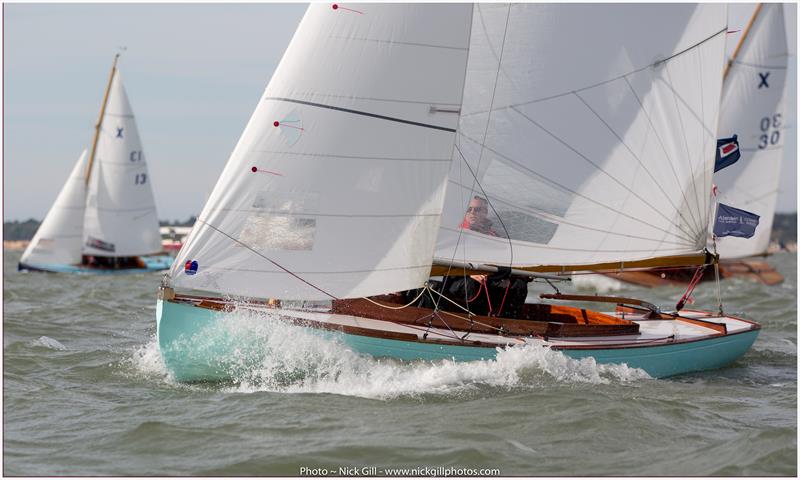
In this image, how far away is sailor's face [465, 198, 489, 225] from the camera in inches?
446

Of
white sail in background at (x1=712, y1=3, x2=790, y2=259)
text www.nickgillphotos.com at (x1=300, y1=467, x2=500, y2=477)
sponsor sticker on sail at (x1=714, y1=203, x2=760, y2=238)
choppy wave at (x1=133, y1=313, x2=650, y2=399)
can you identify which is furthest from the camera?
white sail in background at (x1=712, y1=3, x2=790, y2=259)

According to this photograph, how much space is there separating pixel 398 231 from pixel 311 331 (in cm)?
139

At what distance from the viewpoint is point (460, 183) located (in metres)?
11.2

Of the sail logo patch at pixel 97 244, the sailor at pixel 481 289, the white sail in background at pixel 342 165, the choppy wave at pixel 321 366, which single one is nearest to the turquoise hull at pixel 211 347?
the choppy wave at pixel 321 366

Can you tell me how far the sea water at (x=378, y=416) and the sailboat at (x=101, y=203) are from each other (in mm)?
22891

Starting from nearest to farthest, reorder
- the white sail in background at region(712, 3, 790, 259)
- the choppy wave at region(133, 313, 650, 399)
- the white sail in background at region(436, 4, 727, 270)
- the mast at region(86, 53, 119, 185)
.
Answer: the choppy wave at region(133, 313, 650, 399)
the white sail in background at region(436, 4, 727, 270)
the white sail in background at region(712, 3, 790, 259)
the mast at region(86, 53, 119, 185)

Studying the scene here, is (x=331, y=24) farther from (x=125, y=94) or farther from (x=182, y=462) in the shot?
(x=125, y=94)

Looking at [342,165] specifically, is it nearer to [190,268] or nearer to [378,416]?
[190,268]

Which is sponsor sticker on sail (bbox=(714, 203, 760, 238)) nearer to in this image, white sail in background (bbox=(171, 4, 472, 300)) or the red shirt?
the red shirt

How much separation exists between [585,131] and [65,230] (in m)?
27.1

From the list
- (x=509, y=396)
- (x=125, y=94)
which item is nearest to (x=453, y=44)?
(x=509, y=396)

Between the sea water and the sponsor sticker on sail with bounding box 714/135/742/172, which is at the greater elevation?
the sponsor sticker on sail with bounding box 714/135/742/172

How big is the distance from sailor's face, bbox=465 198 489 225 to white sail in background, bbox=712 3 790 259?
1224 cm

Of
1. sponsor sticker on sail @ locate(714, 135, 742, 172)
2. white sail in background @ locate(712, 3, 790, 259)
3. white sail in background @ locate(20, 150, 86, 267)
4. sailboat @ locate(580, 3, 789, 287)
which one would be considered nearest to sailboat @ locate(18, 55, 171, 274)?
white sail in background @ locate(20, 150, 86, 267)
